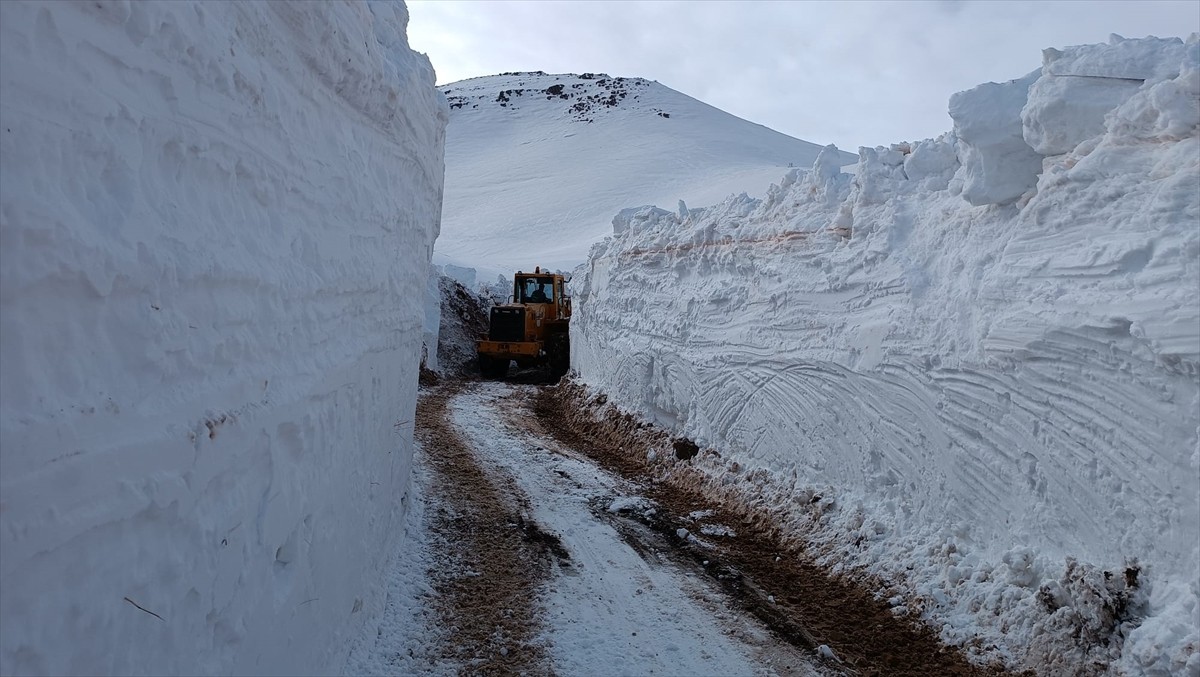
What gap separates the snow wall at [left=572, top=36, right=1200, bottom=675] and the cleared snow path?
4.49 ft

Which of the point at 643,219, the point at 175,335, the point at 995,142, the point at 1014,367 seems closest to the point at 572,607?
the point at 1014,367

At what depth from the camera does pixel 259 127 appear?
3566mm

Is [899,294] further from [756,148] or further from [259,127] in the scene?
[756,148]

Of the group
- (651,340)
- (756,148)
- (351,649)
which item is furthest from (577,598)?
(756,148)

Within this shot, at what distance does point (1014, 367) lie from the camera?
5.85m

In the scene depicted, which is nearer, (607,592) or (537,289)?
(607,592)

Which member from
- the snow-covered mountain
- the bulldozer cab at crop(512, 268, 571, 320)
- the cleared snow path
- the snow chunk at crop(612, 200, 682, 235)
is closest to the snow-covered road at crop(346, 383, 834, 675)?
the cleared snow path

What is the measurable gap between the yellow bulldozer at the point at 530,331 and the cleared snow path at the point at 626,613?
1215 centimetres

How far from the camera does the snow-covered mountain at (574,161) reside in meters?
43.3

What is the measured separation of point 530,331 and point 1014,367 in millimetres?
16687

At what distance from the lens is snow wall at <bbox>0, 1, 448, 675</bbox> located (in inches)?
83.4

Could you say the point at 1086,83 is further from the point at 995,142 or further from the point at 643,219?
the point at 643,219

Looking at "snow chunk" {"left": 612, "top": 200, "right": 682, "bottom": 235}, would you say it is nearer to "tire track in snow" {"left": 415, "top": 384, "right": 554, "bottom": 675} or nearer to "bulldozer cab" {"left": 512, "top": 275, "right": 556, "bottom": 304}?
"tire track in snow" {"left": 415, "top": 384, "right": 554, "bottom": 675}

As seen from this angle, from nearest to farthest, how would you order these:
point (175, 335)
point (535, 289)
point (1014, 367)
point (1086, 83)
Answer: point (175, 335), point (1086, 83), point (1014, 367), point (535, 289)
